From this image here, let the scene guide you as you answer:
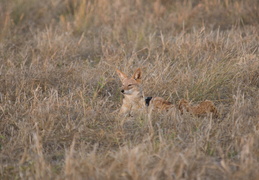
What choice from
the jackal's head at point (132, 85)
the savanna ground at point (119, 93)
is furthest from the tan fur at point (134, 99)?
the savanna ground at point (119, 93)

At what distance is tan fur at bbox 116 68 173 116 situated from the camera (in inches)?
182

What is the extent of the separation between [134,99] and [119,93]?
497 mm

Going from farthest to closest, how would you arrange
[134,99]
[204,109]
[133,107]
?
1. [134,99]
2. [133,107]
3. [204,109]

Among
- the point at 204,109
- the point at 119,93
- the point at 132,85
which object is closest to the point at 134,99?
the point at 132,85

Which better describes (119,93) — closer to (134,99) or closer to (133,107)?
(134,99)

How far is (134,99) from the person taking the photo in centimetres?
496

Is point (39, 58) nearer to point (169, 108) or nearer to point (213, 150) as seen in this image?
point (169, 108)

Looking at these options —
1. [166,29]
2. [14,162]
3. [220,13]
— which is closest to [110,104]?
[14,162]

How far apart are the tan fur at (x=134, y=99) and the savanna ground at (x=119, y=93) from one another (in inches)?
8.7

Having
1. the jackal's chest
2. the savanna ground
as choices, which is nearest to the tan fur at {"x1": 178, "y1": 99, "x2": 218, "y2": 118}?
the savanna ground

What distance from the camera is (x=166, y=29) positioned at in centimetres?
828

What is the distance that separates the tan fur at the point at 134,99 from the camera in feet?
15.2

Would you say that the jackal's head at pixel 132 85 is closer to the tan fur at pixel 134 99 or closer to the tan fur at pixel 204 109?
the tan fur at pixel 134 99

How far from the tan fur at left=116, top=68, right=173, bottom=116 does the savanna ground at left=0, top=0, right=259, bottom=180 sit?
0.72ft
